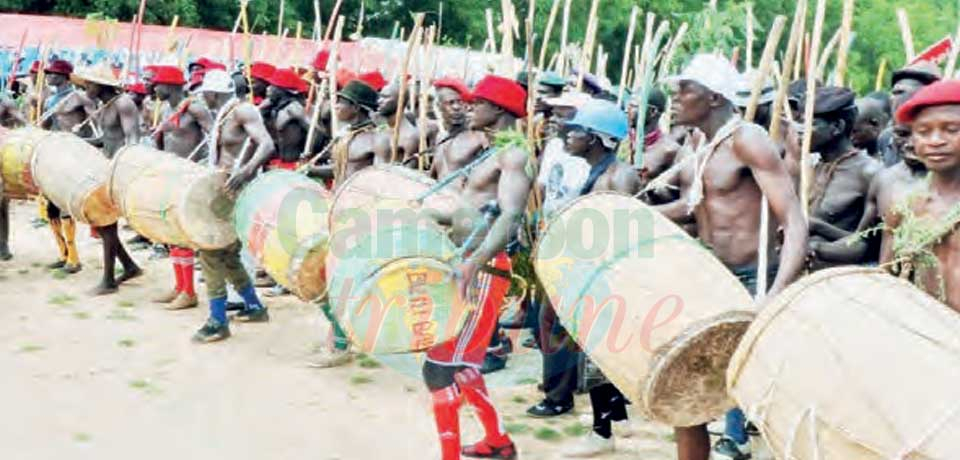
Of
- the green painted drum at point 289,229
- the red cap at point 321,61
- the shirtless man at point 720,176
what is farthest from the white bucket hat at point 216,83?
the shirtless man at point 720,176

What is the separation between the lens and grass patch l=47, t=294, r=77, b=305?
7.52m

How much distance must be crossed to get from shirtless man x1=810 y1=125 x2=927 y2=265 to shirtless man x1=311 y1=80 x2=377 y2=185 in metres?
3.19

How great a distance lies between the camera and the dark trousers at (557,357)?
Result: 5.27 m

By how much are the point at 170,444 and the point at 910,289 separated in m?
3.43

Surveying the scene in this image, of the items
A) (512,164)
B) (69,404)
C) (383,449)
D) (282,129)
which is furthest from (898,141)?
(282,129)

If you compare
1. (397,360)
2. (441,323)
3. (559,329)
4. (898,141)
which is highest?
(898,141)

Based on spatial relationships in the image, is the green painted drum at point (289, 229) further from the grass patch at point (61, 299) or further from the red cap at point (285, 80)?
the grass patch at point (61, 299)

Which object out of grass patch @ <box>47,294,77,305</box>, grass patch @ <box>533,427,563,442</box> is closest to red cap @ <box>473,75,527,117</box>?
grass patch @ <box>533,427,563,442</box>

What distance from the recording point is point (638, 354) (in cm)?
319

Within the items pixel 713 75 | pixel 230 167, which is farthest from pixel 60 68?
pixel 713 75

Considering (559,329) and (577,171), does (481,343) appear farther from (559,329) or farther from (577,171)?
(577,171)

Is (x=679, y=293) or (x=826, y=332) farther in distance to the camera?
(x=679, y=293)

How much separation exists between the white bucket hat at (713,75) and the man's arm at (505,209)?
0.78 meters

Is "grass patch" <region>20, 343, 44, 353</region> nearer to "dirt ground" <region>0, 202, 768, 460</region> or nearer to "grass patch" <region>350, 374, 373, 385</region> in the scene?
"dirt ground" <region>0, 202, 768, 460</region>
